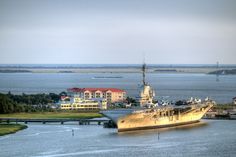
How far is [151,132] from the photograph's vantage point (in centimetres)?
4306

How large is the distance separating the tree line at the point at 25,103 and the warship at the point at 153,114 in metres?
7.64

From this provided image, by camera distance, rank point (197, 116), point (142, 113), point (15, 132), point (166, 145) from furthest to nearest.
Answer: point (197, 116), point (142, 113), point (15, 132), point (166, 145)

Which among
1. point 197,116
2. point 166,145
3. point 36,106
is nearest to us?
point 166,145

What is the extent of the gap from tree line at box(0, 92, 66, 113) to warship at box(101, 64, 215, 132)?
764 cm

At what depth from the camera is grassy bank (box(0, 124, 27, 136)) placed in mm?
41653

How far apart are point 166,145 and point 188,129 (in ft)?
27.0

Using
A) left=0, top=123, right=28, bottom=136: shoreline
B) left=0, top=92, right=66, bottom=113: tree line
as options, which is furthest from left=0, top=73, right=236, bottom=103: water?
left=0, top=123, right=28, bottom=136: shoreline

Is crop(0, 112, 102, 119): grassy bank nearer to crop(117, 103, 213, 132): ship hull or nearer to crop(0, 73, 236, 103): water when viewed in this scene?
crop(117, 103, 213, 132): ship hull

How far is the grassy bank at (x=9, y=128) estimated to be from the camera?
137ft

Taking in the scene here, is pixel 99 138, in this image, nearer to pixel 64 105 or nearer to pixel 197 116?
pixel 197 116

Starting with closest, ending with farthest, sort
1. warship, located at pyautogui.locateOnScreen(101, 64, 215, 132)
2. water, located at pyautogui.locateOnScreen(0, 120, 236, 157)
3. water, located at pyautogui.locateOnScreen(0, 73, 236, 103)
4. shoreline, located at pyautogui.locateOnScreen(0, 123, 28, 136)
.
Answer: water, located at pyautogui.locateOnScreen(0, 120, 236, 157), shoreline, located at pyautogui.locateOnScreen(0, 123, 28, 136), warship, located at pyautogui.locateOnScreen(101, 64, 215, 132), water, located at pyautogui.locateOnScreen(0, 73, 236, 103)

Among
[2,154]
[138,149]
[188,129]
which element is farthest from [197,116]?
[2,154]

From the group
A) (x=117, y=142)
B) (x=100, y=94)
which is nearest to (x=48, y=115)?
(x=117, y=142)

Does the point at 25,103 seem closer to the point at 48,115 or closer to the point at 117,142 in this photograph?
the point at 48,115
